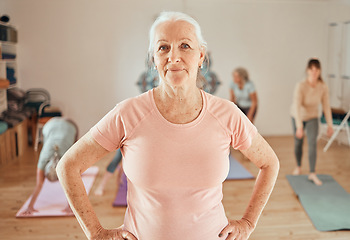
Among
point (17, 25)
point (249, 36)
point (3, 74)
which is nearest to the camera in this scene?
point (3, 74)

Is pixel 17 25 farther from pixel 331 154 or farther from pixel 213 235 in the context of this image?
pixel 213 235

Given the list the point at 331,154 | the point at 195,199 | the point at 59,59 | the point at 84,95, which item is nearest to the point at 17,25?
the point at 59,59

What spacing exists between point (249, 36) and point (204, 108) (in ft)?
17.8

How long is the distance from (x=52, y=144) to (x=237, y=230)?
2.26 metres

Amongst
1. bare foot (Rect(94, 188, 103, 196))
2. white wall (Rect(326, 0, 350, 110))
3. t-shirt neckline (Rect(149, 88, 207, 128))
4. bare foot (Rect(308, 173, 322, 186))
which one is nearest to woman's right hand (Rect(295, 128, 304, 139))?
bare foot (Rect(308, 173, 322, 186))

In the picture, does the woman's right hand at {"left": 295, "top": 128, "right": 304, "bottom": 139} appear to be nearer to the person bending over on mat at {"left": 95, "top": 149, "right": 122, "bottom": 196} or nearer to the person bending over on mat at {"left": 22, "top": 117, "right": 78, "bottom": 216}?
the person bending over on mat at {"left": 95, "top": 149, "right": 122, "bottom": 196}

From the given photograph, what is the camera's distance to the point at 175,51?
3.36 feet

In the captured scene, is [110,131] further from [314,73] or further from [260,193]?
[314,73]

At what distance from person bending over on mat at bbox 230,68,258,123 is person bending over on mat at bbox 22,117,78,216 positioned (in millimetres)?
2424

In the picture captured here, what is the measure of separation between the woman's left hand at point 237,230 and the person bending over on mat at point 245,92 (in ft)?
12.3

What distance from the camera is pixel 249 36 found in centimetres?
617

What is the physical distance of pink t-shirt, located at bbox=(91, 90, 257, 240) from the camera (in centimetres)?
101

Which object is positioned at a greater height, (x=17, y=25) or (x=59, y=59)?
(x=17, y=25)

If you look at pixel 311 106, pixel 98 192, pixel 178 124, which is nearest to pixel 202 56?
pixel 178 124
